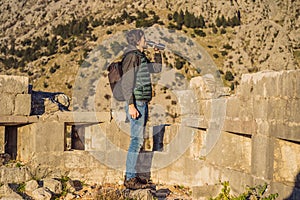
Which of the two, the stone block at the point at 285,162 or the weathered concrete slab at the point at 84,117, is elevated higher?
the weathered concrete slab at the point at 84,117

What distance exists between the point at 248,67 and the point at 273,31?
18.5ft

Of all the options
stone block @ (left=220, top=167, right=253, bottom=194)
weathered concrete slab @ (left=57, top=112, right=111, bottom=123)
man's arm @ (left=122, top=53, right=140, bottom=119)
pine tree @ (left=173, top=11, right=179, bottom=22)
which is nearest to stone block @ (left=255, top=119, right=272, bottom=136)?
stone block @ (left=220, top=167, right=253, bottom=194)

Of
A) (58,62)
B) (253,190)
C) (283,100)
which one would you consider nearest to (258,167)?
(253,190)

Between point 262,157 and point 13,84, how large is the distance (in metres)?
3.66

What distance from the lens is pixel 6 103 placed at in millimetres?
7051

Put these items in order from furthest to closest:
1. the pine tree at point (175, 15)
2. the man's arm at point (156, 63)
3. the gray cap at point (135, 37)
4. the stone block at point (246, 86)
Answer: the pine tree at point (175, 15) → the man's arm at point (156, 63) → the gray cap at point (135, 37) → the stone block at point (246, 86)

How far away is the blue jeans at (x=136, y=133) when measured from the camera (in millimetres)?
6133

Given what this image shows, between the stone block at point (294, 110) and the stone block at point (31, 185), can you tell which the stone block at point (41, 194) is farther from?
the stone block at point (294, 110)

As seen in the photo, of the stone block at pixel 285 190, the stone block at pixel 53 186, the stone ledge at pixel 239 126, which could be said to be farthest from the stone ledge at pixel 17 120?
the stone block at pixel 285 190

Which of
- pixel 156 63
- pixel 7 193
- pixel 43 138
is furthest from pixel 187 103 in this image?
pixel 7 193

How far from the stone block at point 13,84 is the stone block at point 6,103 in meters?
0.07

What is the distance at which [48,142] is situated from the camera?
7328 mm

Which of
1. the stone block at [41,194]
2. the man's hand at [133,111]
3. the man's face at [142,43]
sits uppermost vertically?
the man's face at [142,43]

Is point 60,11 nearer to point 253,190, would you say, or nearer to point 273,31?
point 273,31
